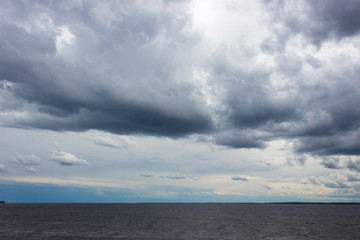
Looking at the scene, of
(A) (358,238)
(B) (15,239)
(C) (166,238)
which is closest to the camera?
(B) (15,239)

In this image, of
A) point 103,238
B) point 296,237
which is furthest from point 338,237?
point 103,238

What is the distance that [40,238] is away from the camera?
60.5 meters

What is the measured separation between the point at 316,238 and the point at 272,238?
11213 mm

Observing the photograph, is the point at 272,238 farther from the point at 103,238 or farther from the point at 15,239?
the point at 15,239

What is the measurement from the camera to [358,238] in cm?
6800

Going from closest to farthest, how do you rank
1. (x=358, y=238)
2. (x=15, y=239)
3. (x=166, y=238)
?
(x=15, y=239) < (x=166, y=238) < (x=358, y=238)

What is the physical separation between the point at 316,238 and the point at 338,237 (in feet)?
22.3

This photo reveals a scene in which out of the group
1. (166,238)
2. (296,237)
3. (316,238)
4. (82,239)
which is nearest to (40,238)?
(82,239)

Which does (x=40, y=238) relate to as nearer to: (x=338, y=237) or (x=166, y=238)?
(x=166, y=238)

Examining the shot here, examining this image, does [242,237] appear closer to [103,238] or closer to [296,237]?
[296,237]

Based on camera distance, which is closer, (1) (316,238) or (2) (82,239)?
(2) (82,239)

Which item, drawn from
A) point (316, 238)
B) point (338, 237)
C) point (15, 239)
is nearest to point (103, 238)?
point (15, 239)

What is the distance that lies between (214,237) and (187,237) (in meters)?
6.15

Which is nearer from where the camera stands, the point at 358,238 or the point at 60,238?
the point at 60,238
